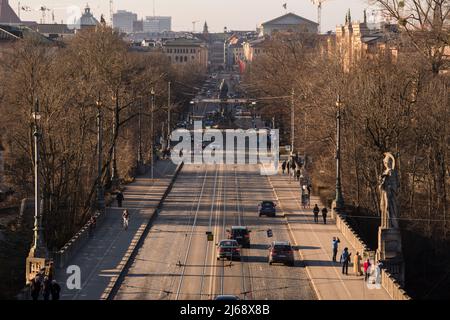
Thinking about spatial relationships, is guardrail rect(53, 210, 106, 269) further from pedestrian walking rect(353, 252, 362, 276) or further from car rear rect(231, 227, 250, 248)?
pedestrian walking rect(353, 252, 362, 276)

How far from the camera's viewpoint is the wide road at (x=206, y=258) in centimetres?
3353

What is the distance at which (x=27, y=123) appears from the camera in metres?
52.3

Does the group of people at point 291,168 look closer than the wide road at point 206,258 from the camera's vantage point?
No

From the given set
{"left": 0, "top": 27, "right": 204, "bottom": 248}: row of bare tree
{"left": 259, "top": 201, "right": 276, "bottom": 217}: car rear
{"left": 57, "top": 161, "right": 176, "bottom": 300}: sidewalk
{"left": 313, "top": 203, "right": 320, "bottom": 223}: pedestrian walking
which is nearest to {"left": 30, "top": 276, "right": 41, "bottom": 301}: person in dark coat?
{"left": 57, "top": 161, "right": 176, "bottom": 300}: sidewalk

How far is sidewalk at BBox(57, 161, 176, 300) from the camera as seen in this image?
33169mm

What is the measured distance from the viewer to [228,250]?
1545 inches

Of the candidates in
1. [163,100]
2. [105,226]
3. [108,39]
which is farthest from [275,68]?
[105,226]

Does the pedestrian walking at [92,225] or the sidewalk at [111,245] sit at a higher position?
the pedestrian walking at [92,225]

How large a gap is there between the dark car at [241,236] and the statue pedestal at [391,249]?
6678mm

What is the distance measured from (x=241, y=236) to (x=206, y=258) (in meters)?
3.51

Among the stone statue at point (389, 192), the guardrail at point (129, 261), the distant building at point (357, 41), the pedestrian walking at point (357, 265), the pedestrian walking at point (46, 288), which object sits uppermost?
the distant building at point (357, 41)

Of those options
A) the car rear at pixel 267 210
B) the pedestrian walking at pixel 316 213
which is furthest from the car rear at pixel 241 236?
the car rear at pixel 267 210

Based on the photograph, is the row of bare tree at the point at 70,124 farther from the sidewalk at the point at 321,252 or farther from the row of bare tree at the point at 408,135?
the row of bare tree at the point at 408,135
